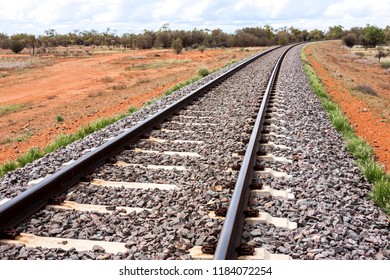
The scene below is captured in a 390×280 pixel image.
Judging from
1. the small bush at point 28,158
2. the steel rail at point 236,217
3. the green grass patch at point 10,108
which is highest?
the steel rail at point 236,217

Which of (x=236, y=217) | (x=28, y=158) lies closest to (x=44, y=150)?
(x=28, y=158)

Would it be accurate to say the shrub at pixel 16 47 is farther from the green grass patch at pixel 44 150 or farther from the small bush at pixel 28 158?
the small bush at pixel 28 158

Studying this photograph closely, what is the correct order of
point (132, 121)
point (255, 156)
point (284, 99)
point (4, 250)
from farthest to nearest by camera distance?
1. point (284, 99)
2. point (132, 121)
3. point (255, 156)
4. point (4, 250)

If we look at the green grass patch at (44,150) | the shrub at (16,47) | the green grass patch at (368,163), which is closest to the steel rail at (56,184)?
the green grass patch at (44,150)

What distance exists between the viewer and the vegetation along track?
3834 millimetres

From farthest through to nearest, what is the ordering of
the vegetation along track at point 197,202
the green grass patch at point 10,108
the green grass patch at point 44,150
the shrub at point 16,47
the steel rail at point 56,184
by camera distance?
the shrub at point 16,47, the green grass patch at point 10,108, the green grass patch at point 44,150, the steel rail at point 56,184, the vegetation along track at point 197,202

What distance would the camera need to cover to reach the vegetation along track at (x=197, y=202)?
3.83m

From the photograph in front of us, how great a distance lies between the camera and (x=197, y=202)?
15.7ft

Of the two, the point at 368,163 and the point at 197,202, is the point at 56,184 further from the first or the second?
the point at 368,163

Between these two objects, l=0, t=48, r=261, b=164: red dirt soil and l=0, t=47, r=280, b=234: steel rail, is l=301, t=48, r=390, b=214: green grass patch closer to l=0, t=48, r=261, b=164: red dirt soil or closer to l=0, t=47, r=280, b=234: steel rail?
l=0, t=47, r=280, b=234: steel rail
